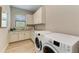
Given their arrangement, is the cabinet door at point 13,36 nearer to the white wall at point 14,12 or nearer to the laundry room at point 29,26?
the laundry room at point 29,26

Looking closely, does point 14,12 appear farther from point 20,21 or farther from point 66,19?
point 66,19

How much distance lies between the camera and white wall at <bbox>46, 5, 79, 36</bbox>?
4.09ft

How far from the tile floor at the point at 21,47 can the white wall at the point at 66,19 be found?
0.59 m

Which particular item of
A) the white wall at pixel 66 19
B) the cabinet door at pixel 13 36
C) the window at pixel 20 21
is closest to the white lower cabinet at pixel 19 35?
the cabinet door at pixel 13 36

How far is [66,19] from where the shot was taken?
1442mm

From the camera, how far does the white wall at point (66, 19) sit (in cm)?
125

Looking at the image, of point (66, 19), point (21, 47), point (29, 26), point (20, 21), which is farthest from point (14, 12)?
point (66, 19)

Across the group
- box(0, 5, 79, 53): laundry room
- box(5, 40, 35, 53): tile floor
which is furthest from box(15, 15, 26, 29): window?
box(5, 40, 35, 53): tile floor

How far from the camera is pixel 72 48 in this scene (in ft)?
2.41

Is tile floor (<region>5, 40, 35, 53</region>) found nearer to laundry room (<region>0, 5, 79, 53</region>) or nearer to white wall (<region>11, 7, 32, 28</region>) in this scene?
laundry room (<region>0, 5, 79, 53</region>)

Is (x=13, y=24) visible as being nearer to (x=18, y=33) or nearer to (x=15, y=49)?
(x=18, y=33)

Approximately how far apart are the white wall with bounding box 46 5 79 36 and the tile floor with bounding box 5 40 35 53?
59cm

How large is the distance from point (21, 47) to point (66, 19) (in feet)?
3.46

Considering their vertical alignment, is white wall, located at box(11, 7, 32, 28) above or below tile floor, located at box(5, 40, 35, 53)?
above
